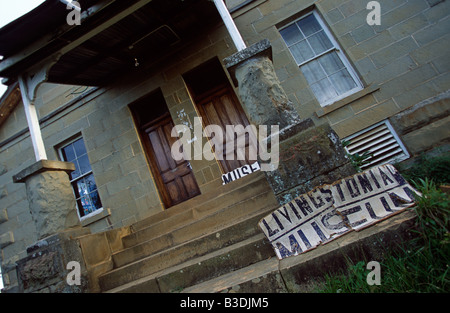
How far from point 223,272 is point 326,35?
4.88m

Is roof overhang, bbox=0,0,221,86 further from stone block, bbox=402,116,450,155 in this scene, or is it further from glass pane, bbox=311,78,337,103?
stone block, bbox=402,116,450,155

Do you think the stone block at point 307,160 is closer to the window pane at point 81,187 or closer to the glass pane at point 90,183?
the glass pane at point 90,183

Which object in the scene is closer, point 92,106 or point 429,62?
point 429,62

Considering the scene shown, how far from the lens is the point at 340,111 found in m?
4.43

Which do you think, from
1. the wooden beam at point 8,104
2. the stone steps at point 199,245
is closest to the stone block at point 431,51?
the stone steps at point 199,245

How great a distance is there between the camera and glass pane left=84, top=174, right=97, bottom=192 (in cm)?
583

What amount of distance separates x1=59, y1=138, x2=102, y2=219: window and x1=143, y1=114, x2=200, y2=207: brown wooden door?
168 cm

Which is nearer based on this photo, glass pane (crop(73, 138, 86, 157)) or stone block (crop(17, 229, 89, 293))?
stone block (crop(17, 229, 89, 293))

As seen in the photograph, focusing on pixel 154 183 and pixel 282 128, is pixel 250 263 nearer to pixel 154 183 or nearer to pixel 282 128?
pixel 282 128

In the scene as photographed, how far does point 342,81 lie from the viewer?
466 cm

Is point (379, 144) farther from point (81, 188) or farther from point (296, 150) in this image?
point (81, 188)

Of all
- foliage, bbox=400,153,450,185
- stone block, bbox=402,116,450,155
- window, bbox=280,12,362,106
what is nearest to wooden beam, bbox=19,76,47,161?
window, bbox=280,12,362,106

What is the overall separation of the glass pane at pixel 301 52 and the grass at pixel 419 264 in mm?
3839

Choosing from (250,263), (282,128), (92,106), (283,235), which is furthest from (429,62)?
(92,106)
